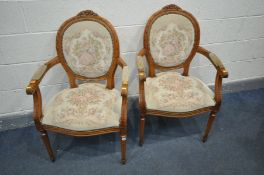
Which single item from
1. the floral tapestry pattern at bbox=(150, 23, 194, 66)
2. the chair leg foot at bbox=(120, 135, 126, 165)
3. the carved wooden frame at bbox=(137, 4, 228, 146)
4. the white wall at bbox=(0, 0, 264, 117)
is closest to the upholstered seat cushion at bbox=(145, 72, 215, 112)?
the carved wooden frame at bbox=(137, 4, 228, 146)

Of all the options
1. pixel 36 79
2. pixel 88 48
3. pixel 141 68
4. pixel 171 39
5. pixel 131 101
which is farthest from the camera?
pixel 131 101

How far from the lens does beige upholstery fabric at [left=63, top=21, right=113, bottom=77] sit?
160 cm

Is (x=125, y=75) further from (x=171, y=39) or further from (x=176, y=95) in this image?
(x=171, y=39)

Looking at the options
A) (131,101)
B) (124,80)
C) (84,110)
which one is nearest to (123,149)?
(84,110)

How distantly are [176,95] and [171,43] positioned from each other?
1.30 feet

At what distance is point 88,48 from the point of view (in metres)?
1.64

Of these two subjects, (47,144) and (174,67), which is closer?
(47,144)

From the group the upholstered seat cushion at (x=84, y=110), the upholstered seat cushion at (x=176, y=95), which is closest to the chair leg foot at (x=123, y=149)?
the upholstered seat cushion at (x=84, y=110)

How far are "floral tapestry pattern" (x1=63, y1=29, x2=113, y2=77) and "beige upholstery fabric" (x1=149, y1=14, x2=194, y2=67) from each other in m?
0.33

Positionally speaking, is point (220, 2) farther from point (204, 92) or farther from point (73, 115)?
point (73, 115)

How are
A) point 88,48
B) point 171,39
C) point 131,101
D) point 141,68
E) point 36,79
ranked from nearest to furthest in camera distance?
point 36,79 → point 141,68 → point 88,48 → point 171,39 → point 131,101

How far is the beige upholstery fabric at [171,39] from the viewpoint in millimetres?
1708

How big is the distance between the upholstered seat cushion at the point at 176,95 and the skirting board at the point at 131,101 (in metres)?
0.52

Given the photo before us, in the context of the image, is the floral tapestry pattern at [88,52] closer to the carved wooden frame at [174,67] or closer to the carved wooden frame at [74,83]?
the carved wooden frame at [74,83]
